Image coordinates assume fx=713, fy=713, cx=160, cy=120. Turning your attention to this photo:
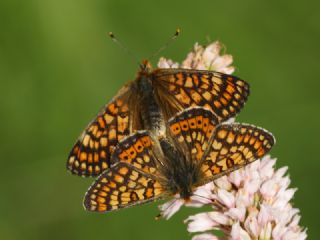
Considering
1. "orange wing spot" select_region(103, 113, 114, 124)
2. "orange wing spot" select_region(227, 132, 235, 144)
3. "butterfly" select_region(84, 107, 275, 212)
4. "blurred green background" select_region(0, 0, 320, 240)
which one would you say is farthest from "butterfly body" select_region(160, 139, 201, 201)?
"blurred green background" select_region(0, 0, 320, 240)

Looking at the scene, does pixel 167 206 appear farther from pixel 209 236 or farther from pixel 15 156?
pixel 15 156

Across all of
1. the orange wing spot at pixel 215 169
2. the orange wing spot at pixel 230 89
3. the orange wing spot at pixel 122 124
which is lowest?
the orange wing spot at pixel 215 169

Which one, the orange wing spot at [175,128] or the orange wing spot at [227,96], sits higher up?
the orange wing spot at [227,96]

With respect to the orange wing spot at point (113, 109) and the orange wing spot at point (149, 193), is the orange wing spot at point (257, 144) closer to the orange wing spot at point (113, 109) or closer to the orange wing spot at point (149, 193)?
the orange wing spot at point (149, 193)

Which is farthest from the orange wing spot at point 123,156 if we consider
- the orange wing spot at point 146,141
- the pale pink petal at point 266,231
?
the pale pink petal at point 266,231

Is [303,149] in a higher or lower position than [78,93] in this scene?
lower

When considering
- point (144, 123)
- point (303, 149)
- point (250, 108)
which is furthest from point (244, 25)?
point (144, 123)

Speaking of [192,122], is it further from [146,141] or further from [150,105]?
[150,105]
